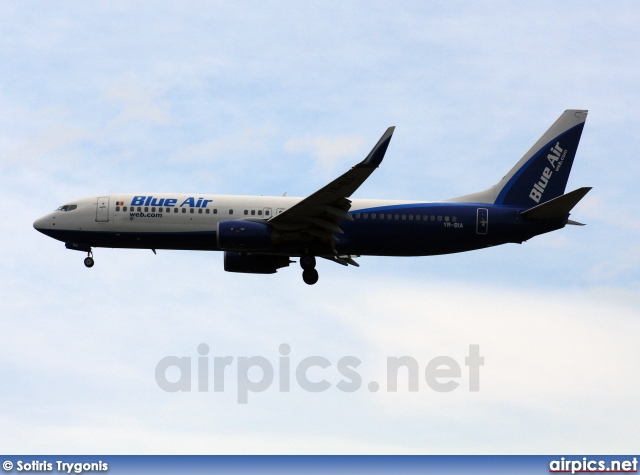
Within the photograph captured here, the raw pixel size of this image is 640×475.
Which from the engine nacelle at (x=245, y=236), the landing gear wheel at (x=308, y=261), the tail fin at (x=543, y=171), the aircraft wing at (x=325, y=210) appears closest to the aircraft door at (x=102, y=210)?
the engine nacelle at (x=245, y=236)

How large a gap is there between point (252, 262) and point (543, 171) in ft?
52.0

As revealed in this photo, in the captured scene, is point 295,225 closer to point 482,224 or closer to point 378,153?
point 378,153

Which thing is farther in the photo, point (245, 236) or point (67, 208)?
point (67, 208)

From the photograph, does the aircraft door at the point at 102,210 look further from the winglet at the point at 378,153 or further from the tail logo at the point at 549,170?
the tail logo at the point at 549,170

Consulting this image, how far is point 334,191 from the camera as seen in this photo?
51.0 meters

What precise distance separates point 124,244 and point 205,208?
14.6ft

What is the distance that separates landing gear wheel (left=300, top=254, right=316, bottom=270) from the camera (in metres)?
54.8

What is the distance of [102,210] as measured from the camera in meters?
54.6

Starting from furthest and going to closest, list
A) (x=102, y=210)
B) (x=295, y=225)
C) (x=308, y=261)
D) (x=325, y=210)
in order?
(x=308, y=261)
(x=102, y=210)
(x=295, y=225)
(x=325, y=210)

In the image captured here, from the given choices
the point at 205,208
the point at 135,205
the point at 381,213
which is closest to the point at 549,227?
the point at 381,213

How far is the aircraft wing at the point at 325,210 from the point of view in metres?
49.8

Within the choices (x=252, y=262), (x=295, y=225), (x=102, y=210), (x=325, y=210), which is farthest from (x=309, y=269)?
(x=102, y=210)

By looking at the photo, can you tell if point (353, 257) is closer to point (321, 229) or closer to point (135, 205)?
point (321, 229)

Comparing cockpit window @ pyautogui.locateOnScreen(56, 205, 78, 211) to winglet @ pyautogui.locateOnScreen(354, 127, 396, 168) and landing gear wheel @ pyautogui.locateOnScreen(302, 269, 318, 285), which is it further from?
winglet @ pyautogui.locateOnScreen(354, 127, 396, 168)
